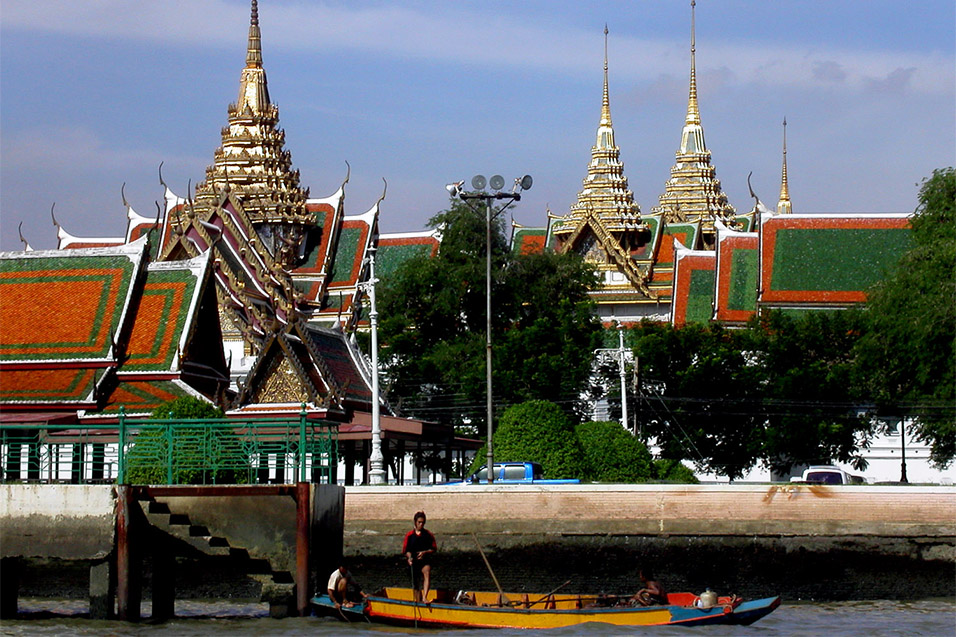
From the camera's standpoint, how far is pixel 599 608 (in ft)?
77.3

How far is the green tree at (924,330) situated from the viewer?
38531 mm

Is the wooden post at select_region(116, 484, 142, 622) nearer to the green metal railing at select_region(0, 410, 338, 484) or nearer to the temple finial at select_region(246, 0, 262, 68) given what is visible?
the green metal railing at select_region(0, 410, 338, 484)

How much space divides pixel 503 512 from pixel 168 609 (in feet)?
24.0

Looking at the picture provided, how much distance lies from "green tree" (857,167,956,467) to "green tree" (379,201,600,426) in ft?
29.3

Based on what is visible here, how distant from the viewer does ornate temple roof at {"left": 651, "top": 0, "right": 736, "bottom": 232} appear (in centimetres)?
10449

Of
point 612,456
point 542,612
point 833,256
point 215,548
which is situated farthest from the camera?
point 833,256

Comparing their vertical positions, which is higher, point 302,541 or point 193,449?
point 193,449

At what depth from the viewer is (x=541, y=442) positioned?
1437 inches

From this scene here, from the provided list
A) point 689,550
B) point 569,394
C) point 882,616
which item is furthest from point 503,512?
point 569,394

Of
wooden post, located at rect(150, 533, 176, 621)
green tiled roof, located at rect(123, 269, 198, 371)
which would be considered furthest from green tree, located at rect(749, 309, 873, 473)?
wooden post, located at rect(150, 533, 176, 621)

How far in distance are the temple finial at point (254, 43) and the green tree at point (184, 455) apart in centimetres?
5216

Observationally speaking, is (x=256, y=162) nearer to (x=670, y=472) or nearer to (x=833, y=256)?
(x=833, y=256)

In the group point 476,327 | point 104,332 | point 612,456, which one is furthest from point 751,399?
point 104,332

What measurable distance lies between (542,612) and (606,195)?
216ft
